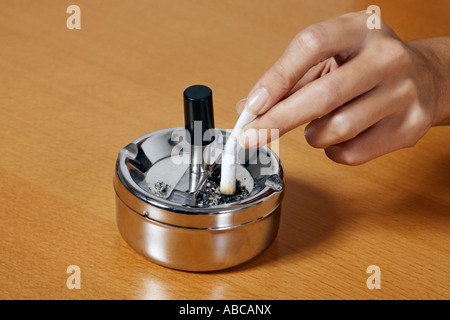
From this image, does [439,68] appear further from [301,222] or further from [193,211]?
[193,211]

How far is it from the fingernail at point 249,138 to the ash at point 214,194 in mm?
69

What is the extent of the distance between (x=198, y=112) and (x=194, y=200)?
10 centimetres

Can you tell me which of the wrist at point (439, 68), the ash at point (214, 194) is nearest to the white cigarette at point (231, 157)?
the ash at point (214, 194)

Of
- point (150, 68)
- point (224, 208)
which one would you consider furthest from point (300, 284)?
point (150, 68)

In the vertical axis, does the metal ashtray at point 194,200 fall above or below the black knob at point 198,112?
below

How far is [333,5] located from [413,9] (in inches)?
6.9

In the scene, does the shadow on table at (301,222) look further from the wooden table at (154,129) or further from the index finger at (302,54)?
the index finger at (302,54)

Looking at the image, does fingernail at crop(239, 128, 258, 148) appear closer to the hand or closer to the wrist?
the hand

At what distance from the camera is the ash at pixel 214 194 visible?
687 mm

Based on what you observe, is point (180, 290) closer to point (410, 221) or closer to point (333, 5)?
point (410, 221)

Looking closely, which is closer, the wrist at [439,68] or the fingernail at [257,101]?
the fingernail at [257,101]

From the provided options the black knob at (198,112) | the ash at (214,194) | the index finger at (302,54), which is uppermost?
the index finger at (302,54)

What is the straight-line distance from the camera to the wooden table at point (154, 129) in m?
0.70

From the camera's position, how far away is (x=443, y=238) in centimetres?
77
